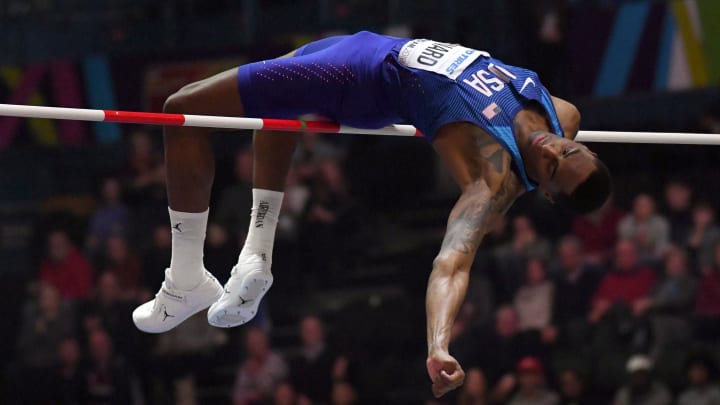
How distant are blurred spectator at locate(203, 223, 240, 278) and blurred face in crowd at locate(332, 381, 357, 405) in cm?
150

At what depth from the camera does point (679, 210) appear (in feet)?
37.3

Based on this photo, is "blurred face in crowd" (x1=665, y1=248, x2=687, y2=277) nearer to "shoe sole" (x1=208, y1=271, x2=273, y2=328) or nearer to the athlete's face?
"shoe sole" (x1=208, y1=271, x2=273, y2=328)

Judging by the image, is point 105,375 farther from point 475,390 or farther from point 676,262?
point 676,262

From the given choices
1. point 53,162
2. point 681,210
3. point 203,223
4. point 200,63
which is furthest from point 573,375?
point 53,162

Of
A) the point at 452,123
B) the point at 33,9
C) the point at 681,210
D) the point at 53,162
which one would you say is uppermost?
the point at 452,123

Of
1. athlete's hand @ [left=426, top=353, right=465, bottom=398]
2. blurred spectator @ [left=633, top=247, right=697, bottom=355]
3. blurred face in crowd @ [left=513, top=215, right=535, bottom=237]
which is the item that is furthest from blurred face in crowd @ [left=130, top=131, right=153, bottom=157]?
athlete's hand @ [left=426, top=353, right=465, bottom=398]

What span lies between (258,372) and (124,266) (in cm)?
189

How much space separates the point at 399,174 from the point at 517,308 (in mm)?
2445

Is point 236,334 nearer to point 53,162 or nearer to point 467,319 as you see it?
point 467,319

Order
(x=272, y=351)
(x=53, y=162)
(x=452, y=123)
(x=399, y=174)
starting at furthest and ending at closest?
(x=53, y=162), (x=399, y=174), (x=272, y=351), (x=452, y=123)

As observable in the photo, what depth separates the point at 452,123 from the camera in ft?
20.0

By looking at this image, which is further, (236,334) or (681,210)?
(236,334)

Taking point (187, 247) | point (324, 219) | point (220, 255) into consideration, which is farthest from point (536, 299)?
point (187, 247)

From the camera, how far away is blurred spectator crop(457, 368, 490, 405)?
35.5ft
